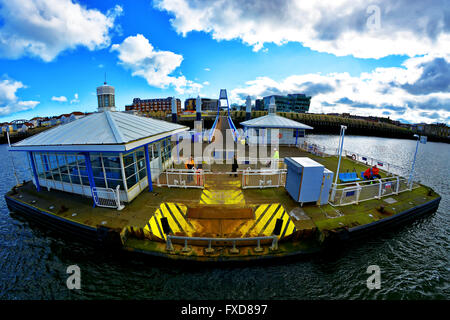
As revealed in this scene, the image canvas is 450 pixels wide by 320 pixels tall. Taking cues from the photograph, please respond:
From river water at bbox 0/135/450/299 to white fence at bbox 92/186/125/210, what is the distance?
80.1 inches

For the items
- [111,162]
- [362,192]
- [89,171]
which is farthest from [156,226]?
[362,192]

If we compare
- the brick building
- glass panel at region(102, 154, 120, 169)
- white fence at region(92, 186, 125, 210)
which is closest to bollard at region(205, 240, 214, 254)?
white fence at region(92, 186, 125, 210)

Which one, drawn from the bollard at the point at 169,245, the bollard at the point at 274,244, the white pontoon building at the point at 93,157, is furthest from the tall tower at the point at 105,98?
the bollard at the point at 274,244

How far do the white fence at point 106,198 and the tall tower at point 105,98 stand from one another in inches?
278

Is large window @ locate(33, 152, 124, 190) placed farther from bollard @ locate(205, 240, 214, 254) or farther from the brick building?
the brick building

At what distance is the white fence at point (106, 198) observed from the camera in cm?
904

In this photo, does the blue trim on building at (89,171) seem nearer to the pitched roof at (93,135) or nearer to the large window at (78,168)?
the large window at (78,168)

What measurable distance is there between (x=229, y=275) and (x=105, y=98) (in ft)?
48.2

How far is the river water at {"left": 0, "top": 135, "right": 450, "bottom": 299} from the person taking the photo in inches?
226

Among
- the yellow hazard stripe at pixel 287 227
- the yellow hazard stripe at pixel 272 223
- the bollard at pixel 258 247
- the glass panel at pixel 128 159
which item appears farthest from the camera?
the glass panel at pixel 128 159

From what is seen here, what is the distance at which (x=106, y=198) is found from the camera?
368 inches

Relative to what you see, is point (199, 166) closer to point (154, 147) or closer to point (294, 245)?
point (154, 147)

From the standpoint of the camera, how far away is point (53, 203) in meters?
9.68

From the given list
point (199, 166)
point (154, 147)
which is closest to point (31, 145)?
point (154, 147)
